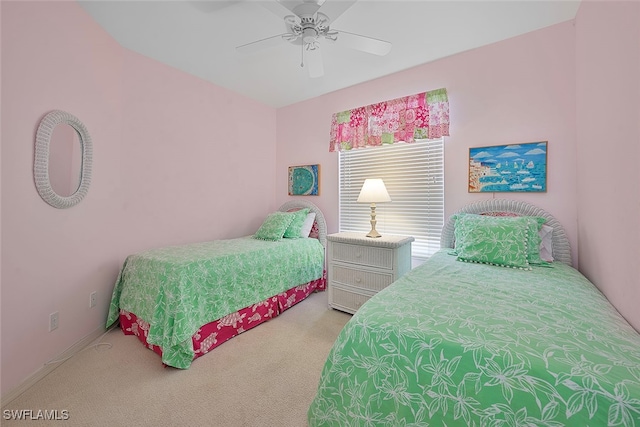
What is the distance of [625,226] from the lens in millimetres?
1193

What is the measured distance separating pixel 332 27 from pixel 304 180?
1.86 metres

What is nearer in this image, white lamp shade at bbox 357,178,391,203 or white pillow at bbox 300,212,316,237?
white lamp shade at bbox 357,178,391,203

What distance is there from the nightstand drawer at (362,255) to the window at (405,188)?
583 millimetres

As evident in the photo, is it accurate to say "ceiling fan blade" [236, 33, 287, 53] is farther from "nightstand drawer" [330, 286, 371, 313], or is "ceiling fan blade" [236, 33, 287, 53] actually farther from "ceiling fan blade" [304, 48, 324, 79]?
"nightstand drawer" [330, 286, 371, 313]

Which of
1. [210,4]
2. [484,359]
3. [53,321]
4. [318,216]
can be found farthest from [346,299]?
[210,4]

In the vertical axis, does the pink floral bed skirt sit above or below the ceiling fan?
below

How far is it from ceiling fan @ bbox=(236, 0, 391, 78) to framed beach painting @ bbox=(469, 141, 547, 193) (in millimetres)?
1321

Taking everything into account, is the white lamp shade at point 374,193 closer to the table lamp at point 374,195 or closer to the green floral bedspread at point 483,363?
the table lamp at point 374,195

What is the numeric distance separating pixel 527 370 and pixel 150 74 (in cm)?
343

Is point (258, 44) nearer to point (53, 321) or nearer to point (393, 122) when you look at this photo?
point (393, 122)

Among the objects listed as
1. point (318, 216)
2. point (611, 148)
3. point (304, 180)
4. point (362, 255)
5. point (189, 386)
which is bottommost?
point (189, 386)

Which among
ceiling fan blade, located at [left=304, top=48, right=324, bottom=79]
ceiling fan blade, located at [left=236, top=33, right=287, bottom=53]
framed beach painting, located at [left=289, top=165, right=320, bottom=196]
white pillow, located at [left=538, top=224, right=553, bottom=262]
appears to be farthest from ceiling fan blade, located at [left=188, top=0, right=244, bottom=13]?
white pillow, located at [left=538, top=224, right=553, bottom=262]

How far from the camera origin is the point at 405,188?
285 cm

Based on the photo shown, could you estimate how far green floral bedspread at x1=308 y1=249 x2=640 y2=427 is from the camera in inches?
28.3
